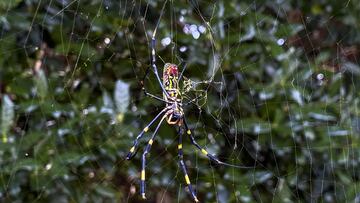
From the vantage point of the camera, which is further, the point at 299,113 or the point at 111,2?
the point at 299,113

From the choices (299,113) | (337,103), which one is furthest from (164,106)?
(337,103)

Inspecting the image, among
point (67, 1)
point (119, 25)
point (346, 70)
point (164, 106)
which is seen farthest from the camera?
point (346, 70)

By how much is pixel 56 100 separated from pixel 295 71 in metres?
0.75

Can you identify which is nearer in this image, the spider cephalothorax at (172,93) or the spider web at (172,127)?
the spider cephalothorax at (172,93)

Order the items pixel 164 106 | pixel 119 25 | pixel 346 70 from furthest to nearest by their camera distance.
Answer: pixel 346 70 → pixel 119 25 → pixel 164 106

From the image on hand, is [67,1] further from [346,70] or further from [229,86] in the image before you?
[346,70]

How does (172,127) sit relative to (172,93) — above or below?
below

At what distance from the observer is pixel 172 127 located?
1700 mm

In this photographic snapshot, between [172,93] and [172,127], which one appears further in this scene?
[172,127]

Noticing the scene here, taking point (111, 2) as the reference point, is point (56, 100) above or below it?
below

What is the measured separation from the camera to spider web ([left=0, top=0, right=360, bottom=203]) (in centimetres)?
170

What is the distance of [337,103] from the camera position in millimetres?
1783

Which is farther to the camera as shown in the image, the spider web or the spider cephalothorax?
the spider web

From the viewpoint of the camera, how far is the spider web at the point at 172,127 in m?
1.70
